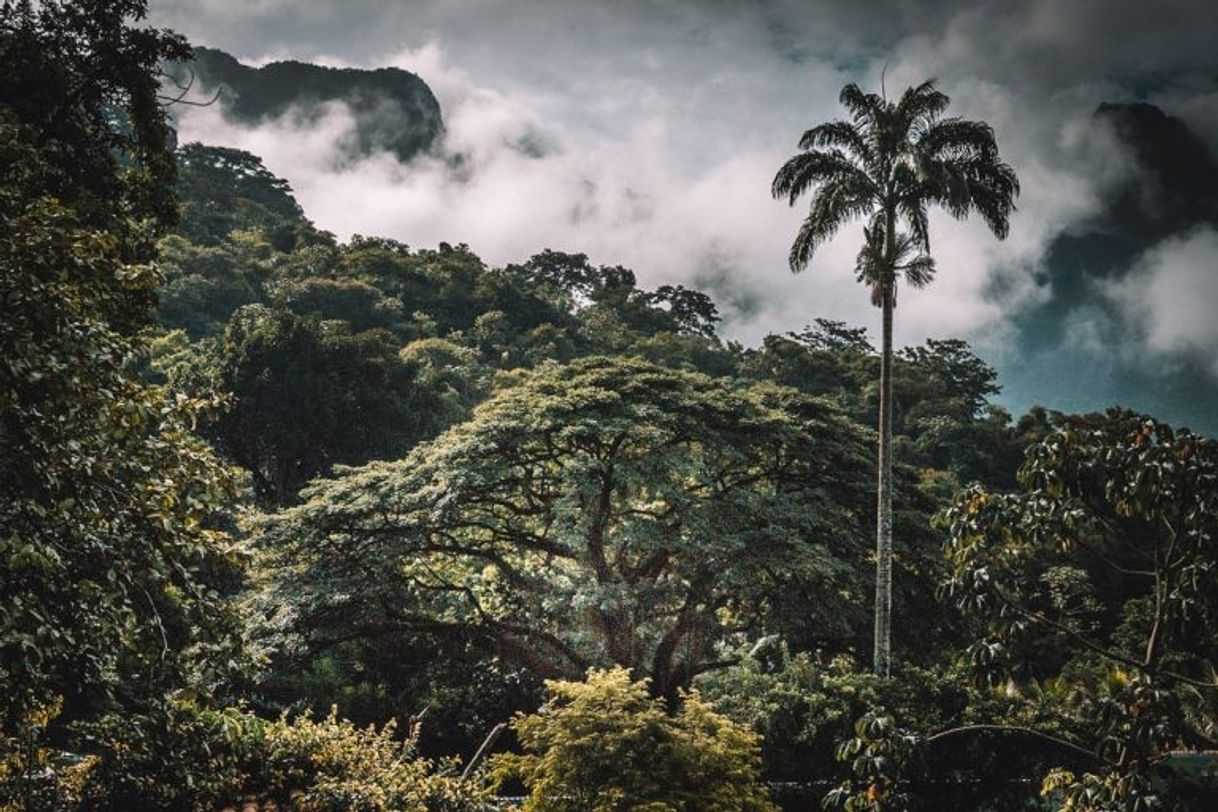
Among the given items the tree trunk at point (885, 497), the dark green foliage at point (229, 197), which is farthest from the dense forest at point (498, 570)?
the dark green foliage at point (229, 197)

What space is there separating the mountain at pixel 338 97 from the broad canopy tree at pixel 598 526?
4523 inches

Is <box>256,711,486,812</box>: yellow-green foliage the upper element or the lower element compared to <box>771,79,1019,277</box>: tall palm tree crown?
lower

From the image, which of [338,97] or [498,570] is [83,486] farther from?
[338,97]

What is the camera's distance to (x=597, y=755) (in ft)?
24.9

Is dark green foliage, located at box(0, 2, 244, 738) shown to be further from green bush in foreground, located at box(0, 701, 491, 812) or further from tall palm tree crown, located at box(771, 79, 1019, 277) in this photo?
tall palm tree crown, located at box(771, 79, 1019, 277)

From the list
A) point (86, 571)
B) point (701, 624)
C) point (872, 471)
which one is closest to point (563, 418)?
point (701, 624)

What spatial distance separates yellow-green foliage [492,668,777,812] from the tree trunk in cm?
602

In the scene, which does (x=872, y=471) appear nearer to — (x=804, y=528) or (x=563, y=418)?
(x=804, y=528)

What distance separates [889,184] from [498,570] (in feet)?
34.9

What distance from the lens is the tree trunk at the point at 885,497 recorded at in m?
13.3

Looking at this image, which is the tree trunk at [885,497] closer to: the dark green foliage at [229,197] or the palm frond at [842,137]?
the palm frond at [842,137]

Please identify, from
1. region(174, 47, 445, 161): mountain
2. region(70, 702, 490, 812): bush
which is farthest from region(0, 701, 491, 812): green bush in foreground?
region(174, 47, 445, 161): mountain

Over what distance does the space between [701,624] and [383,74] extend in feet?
416

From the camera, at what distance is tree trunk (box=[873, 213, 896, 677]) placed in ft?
43.6
